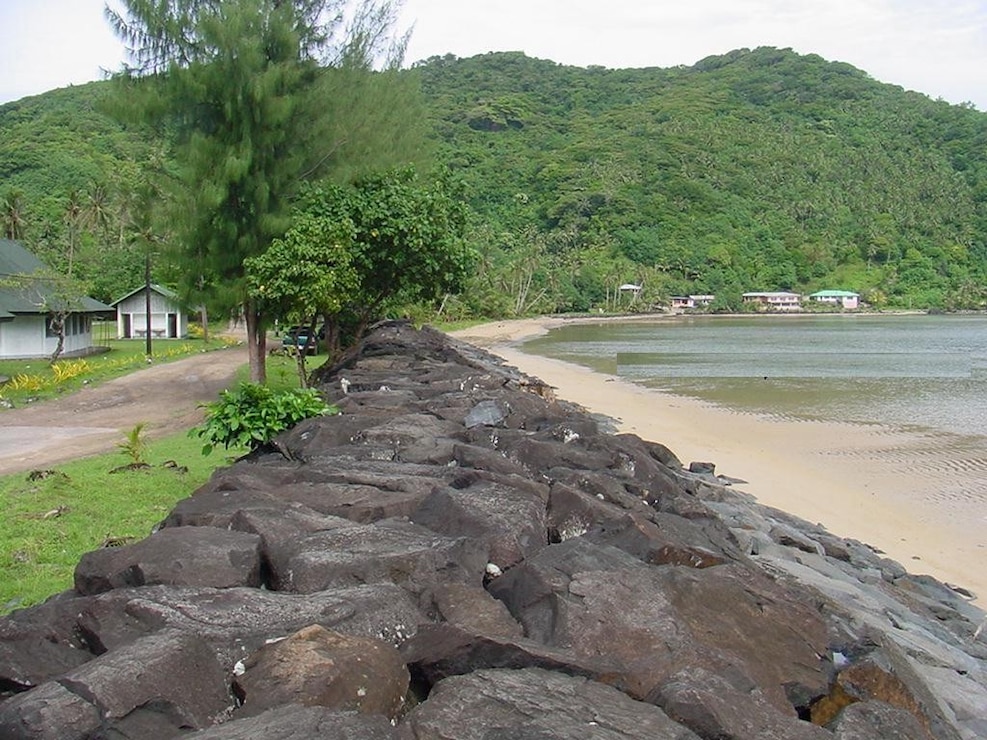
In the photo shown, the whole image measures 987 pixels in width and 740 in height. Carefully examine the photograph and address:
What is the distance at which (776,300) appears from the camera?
115 m

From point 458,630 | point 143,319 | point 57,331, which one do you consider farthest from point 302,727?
point 143,319

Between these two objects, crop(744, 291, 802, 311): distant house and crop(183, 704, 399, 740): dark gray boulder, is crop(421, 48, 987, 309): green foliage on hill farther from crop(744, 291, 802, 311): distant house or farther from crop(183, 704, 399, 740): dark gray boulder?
crop(183, 704, 399, 740): dark gray boulder

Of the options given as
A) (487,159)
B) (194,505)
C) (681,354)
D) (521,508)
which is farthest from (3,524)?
(487,159)

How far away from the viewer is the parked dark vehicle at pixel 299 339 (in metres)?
18.4

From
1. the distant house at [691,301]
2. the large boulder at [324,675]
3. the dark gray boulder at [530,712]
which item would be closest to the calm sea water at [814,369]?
the dark gray boulder at [530,712]

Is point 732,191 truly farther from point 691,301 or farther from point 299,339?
point 299,339

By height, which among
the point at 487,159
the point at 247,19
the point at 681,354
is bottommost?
the point at 681,354

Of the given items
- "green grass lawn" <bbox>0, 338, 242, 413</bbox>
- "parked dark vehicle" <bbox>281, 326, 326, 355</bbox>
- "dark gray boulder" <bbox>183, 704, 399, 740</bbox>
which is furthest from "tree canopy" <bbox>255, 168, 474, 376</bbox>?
"dark gray boulder" <bbox>183, 704, 399, 740</bbox>

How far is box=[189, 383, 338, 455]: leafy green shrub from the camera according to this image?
938cm

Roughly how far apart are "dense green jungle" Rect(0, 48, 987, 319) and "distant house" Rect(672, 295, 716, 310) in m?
1.29

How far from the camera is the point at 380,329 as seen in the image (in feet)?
70.4

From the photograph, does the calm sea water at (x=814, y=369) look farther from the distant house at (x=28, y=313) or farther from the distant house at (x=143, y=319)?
the distant house at (x=28, y=313)

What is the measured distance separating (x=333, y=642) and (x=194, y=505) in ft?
8.75

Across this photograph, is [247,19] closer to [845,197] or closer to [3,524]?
[3,524]
